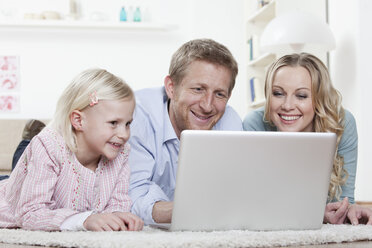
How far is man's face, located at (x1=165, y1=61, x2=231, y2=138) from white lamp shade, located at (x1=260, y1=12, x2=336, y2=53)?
176 centimetres

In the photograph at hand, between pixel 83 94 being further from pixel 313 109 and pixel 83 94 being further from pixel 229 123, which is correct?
pixel 313 109

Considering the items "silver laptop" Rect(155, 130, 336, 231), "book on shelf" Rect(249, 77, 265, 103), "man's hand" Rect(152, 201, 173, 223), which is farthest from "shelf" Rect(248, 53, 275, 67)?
"silver laptop" Rect(155, 130, 336, 231)

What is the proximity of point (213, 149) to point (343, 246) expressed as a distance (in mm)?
353

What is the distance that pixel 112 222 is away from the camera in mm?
1330

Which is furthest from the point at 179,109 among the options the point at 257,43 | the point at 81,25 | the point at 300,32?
the point at 81,25

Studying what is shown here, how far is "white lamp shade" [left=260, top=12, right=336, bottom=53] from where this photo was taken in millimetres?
3424

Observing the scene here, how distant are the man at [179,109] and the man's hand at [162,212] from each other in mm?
200

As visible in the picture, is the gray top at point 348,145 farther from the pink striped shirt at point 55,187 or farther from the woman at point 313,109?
the pink striped shirt at point 55,187

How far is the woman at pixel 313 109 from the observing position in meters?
1.92

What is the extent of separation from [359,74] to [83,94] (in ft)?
7.52

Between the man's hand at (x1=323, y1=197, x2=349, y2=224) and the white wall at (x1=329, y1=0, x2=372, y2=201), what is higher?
the white wall at (x1=329, y1=0, x2=372, y2=201)

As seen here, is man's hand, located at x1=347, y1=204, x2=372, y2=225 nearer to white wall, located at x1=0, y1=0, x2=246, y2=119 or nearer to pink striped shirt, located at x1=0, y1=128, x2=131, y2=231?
pink striped shirt, located at x1=0, y1=128, x2=131, y2=231

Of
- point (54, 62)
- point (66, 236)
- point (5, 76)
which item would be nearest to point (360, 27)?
point (66, 236)

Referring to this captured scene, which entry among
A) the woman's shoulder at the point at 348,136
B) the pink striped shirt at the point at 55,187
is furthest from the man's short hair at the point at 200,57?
the woman's shoulder at the point at 348,136
